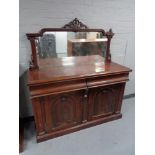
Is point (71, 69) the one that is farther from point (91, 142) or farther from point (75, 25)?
point (91, 142)

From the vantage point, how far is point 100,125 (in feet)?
6.79

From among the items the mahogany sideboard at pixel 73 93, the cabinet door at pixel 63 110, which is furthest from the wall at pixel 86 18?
the cabinet door at pixel 63 110

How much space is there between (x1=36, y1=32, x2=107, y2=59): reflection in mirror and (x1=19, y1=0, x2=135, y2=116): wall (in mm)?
127

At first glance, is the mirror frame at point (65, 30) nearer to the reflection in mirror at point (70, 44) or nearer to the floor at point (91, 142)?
the reflection in mirror at point (70, 44)

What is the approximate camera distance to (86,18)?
2.00 metres

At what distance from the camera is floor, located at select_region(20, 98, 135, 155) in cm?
167

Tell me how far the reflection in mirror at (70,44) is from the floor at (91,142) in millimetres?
989

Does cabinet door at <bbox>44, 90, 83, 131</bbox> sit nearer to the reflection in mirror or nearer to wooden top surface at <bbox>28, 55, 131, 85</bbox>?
wooden top surface at <bbox>28, 55, 131, 85</bbox>

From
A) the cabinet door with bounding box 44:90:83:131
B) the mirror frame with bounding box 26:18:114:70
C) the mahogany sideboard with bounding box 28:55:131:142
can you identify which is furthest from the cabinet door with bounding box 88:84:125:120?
the mirror frame with bounding box 26:18:114:70

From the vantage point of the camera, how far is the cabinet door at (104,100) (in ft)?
6.17

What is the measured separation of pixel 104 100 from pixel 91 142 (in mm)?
526

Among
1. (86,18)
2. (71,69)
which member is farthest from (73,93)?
(86,18)
